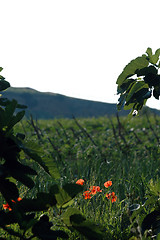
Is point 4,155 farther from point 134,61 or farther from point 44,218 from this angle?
point 134,61

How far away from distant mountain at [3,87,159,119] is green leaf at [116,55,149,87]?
30182mm

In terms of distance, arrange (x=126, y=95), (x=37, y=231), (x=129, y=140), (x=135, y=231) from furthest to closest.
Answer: (x=129, y=140)
(x=126, y=95)
(x=135, y=231)
(x=37, y=231)

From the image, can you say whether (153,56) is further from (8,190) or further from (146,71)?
(8,190)

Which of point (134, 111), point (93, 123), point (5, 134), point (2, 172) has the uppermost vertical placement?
point (134, 111)

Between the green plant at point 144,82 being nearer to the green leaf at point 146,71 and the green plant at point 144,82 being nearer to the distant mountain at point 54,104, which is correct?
the green leaf at point 146,71

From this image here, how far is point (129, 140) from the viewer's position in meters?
6.89

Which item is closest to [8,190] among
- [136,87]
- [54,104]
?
[136,87]

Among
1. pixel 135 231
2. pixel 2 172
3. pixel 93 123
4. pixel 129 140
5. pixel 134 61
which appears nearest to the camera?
pixel 2 172

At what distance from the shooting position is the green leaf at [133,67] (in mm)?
1939

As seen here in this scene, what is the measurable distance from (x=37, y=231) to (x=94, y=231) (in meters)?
0.24

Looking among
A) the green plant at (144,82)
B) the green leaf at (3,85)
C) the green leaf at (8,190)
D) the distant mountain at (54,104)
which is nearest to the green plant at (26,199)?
the green leaf at (8,190)

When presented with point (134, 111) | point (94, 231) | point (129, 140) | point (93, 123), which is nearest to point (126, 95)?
point (134, 111)

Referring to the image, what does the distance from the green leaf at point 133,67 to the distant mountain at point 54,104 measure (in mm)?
30182

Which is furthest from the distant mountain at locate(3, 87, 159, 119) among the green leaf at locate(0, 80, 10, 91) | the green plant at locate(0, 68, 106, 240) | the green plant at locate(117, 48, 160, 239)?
the green plant at locate(0, 68, 106, 240)
